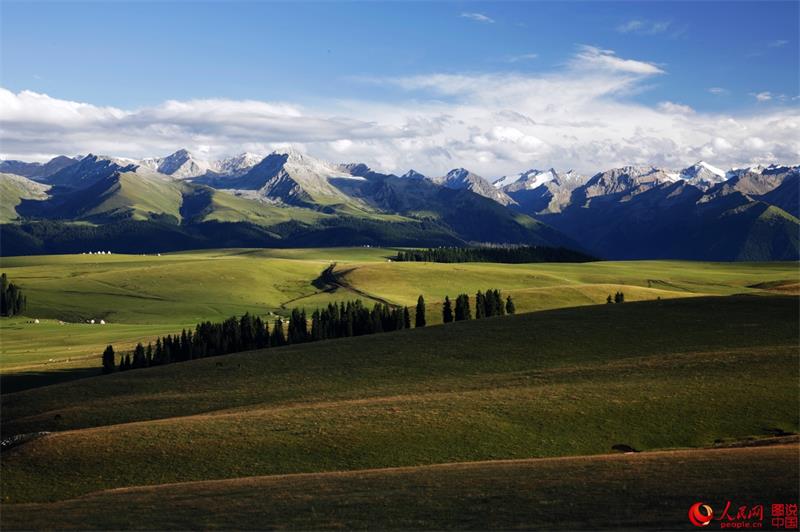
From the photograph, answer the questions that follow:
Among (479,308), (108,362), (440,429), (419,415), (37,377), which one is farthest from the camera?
(479,308)

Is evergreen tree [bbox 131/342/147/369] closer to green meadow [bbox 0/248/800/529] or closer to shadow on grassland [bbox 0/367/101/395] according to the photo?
shadow on grassland [bbox 0/367/101/395]

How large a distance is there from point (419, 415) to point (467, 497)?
2203cm

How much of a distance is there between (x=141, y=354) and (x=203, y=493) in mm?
89431

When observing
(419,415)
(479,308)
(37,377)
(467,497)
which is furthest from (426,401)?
(479,308)

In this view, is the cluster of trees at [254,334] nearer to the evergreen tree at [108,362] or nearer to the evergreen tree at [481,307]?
the evergreen tree at [108,362]

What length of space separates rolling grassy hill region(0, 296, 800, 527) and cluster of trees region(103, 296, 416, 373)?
111ft

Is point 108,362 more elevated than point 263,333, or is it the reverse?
point 263,333

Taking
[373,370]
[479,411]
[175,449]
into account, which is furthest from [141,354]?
[479,411]

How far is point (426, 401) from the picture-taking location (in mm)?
63406

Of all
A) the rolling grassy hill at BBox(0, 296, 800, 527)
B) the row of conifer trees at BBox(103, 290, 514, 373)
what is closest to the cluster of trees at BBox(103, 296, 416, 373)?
the row of conifer trees at BBox(103, 290, 514, 373)

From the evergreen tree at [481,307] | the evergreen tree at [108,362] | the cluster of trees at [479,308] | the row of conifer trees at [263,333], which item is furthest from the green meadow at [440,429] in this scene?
the cluster of trees at [479,308]

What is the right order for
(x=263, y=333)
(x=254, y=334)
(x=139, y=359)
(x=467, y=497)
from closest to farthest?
(x=467, y=497) < (x=139, y=359) < (x=254, y=334) < (x=263, y=333)

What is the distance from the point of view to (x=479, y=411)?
193ft

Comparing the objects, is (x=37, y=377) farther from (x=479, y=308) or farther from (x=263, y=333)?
(x=479, y=308)
